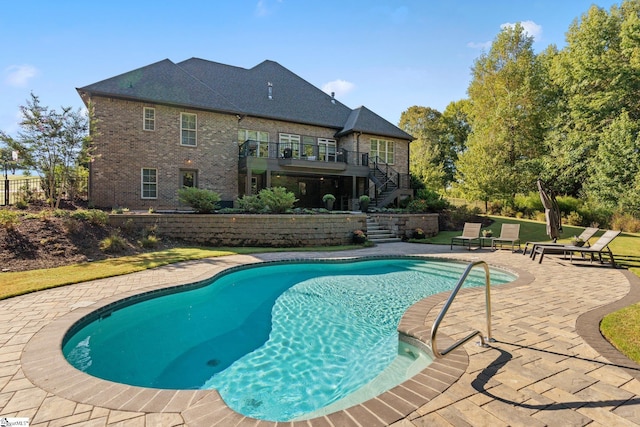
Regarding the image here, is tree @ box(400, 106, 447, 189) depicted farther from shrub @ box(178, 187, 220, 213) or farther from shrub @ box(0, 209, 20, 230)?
shrub @ box(0, 209, 20, 230)

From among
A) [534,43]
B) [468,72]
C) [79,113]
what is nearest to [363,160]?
[79,113]

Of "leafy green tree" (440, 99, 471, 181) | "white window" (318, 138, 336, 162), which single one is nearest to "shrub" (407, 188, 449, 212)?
"white window" (318, 138, 336, 162)

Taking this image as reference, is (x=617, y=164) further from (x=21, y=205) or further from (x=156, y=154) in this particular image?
(x=21, y=205)

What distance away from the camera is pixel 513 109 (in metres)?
25.6

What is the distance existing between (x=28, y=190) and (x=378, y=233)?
1723 centimetres

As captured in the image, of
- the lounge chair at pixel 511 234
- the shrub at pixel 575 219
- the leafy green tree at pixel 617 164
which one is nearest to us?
the lounge chair at pixel 511 234

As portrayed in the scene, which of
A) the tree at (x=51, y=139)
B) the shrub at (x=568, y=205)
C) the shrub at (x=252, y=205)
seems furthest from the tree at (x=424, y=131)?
the tree at (x=51, y=139)

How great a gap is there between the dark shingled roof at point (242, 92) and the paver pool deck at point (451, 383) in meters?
13.5

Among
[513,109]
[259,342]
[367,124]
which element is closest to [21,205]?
[259,342]

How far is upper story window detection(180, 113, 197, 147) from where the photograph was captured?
55.5ft

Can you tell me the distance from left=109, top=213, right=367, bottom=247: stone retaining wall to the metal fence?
644cm

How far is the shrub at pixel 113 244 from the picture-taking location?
10.1 meters

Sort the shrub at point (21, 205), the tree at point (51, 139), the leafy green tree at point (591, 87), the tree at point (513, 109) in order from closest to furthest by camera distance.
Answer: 1. the tree at point (51, 139)
2. the shrub at point (21, 205)
3. the leafy green tree at point (591, 87)
4. the tree at point (513, 109)

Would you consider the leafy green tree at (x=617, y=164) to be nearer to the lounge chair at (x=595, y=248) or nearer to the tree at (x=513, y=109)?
the tree at (x=513, y=109)
